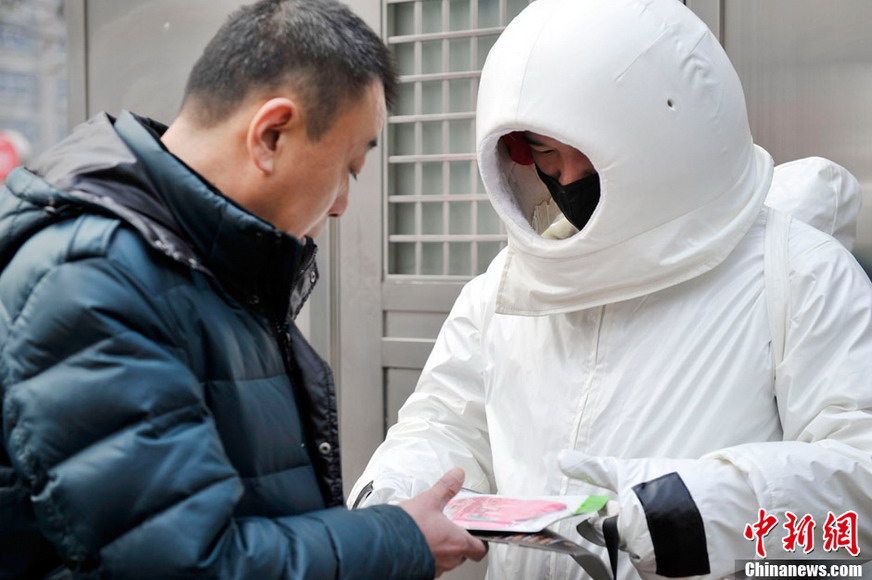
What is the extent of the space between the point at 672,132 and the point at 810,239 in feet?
1.12

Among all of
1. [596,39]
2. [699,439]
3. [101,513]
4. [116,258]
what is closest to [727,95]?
[596,39]

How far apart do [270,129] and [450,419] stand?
104 centimetres

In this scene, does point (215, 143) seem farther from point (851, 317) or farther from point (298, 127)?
point (851, 317)

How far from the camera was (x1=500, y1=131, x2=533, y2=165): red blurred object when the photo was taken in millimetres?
2186

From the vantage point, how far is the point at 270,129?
1.24 meters

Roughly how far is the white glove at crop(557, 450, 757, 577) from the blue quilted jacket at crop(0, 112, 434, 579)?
498 mm

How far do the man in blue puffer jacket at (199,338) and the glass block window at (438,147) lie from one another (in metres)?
1.66

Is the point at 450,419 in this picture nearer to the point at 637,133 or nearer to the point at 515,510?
the point at 515,510

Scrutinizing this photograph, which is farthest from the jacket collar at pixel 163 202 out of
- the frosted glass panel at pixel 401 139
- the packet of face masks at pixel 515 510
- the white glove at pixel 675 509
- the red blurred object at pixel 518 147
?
the frosted glass panel at pixel 401 139

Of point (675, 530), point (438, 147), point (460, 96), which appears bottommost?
point (675, 530)

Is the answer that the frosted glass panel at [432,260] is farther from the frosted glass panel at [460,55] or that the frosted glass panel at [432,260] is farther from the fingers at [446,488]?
the fingers at [446,488]

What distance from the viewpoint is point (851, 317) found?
1.71 meters

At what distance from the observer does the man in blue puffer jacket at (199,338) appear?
1.02 meters

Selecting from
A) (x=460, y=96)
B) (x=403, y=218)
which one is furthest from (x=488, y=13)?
(x=403, y=218)
